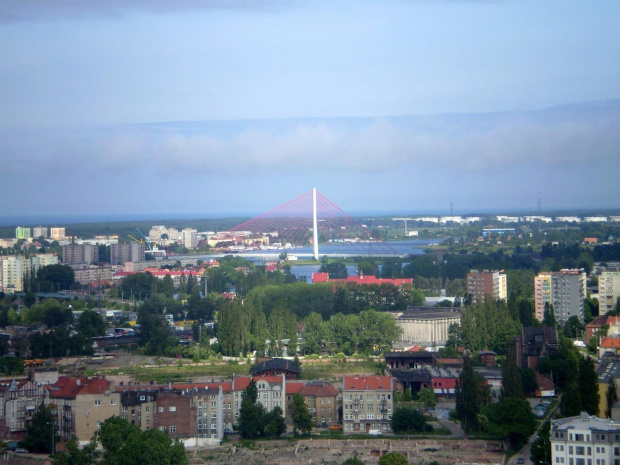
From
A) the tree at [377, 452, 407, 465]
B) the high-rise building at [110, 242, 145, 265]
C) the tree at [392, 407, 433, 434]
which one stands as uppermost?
the high-rise building at [110, 242, 145, 265]

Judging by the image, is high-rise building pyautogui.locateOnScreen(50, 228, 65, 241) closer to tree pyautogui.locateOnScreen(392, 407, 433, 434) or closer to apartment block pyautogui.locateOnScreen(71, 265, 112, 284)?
apartment block pyautogui.locateOnScreen(71, 265, 112, 284)

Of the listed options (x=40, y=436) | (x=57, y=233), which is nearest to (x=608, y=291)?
(x=40, y=436)

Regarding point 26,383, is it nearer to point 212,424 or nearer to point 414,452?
point 212,424

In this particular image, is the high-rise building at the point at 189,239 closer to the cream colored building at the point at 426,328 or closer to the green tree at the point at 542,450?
the cream colored building at the point at 426,328

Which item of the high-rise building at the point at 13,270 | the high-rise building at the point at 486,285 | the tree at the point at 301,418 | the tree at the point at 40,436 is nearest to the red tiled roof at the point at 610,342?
the tree at the point at 301,418

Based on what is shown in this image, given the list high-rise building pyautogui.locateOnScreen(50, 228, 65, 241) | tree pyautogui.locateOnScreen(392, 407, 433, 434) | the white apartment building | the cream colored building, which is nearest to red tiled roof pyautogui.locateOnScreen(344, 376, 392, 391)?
tree pyautogui.locateOnScreen(392, 407, 433, 434)

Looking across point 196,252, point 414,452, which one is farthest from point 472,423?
point 196,252
